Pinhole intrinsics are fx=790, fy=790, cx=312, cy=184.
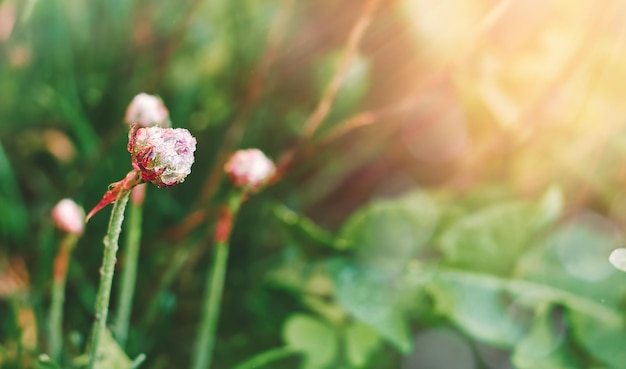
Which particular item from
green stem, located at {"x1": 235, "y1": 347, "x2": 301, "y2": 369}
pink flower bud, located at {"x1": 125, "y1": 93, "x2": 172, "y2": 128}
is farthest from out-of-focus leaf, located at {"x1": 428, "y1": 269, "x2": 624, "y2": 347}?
pink flower bud, located at {"x1": 125, "y1": 93, "x2": 172, "y2": 128}

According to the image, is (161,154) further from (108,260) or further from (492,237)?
(492,237)

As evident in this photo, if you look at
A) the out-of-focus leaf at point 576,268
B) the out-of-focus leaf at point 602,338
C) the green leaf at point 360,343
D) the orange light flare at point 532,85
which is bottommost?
the out-of-focus leaf at point 602,338

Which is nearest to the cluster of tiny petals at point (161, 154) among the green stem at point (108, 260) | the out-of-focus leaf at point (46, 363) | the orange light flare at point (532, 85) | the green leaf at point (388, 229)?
the green stem at point (108, 260)

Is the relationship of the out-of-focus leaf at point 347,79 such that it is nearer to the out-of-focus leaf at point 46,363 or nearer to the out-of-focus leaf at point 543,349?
the out-of-focus leaf at point 543,349

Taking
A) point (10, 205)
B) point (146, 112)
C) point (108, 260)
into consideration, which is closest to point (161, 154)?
point (108, 260)

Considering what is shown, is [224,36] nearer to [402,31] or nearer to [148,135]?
[402,31]

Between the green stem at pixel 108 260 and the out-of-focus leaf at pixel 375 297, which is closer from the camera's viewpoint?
the green stem at pixel 108 260

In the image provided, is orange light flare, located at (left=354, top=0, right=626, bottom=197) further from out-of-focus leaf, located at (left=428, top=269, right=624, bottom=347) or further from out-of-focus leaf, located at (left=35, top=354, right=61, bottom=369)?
out-of-focus leaf, located at (left=35, top=354, right=61, bottom=369)
